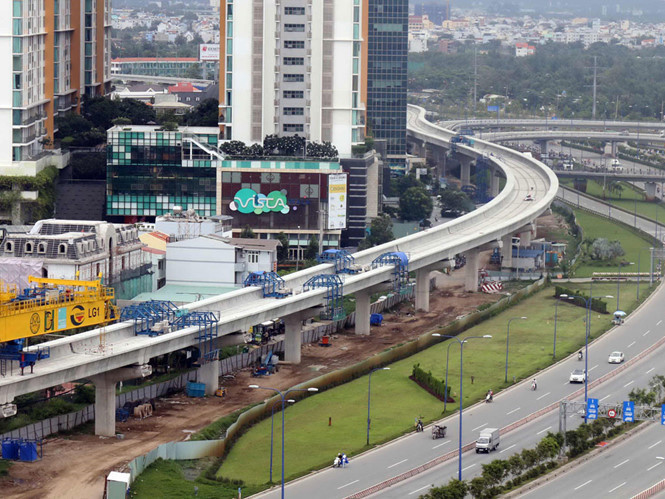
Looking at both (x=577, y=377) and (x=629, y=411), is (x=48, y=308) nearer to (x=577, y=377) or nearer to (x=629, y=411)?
(x=629, y=411)

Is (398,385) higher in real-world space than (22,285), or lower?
lower

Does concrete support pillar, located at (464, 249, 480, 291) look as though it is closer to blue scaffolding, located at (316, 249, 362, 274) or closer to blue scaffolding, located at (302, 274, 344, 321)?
blue scaffolding, located at (316, 249, 362, 274)

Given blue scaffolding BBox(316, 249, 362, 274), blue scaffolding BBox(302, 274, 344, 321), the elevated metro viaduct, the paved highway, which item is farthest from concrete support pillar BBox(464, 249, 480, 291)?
blue scaffolding BBox(302, 274, 344, 321)

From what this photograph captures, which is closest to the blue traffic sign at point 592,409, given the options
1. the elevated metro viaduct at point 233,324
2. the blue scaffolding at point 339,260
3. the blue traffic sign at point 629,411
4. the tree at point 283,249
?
the blue traffic sign at point 629,411

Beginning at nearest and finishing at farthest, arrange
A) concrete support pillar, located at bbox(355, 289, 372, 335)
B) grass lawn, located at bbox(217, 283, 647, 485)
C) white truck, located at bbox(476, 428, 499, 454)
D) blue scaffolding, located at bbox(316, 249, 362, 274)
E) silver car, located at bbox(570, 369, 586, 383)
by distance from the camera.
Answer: white truck, located at bbox(476, 428, 499, 454)
grass lawn, located at bbox(217, 283, 647, 485)
silver car, located at bbox(570, 369, 586, 383)
blue scaffolding, located at bbox(316, 249, 362, 274)
concrete support pillar, located at bbox(355, 289, 372, 335)

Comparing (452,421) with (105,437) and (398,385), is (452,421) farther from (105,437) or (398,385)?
(105,437)

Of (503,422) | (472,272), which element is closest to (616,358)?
(503,422)

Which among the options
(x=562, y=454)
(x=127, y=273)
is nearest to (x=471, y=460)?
(x=562, y=454)

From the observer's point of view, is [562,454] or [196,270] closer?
[562,454]
